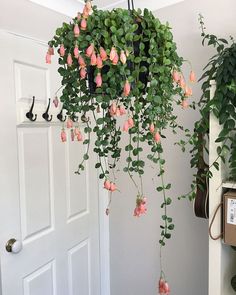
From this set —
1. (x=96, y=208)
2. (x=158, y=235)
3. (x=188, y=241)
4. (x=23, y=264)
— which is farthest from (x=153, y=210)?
(x=23, y=264)

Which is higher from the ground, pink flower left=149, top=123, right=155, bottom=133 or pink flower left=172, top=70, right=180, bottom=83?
pink flower left=172, top=70, right=180, bottom=83

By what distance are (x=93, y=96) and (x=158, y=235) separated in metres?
1.19

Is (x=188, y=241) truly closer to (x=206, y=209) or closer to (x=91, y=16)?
(x=206, y=209)

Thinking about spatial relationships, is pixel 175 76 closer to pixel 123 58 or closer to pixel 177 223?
pixel 123 58

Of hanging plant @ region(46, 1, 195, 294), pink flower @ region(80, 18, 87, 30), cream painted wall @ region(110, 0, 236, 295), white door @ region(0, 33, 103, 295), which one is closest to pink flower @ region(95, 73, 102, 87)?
hanging plant @ region(46, 1, 195, 294)

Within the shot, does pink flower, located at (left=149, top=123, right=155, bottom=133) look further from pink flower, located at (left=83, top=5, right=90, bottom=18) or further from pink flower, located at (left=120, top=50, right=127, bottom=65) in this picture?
pink flower, located at (left=83, top=5, right=90, bottom=18)

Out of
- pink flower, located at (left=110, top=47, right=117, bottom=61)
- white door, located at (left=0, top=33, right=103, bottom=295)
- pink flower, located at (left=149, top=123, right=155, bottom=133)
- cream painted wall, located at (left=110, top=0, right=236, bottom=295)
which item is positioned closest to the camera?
pink flower, located at (left=110, top=47, right=117, bottom=61)

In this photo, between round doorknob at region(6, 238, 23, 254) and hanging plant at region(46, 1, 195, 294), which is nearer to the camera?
hanging plant at region(46, 1, 195, 294)

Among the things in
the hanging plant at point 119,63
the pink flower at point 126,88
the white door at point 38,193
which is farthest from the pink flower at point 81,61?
the white door at point 38,193

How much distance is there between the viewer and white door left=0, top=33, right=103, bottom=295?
124cm

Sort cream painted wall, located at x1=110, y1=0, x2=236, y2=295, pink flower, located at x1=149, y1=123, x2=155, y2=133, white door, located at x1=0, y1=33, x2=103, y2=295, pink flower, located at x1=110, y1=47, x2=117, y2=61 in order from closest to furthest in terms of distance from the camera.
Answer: pink flower, located at x1=110, y1=47, x2=117, y2=61, pink flower, located at x1=149, y1=123, x2=155, y2=133, white door, located at x1=0, y1=33, x2=103, y2=295, cream painted wall, located at x1=110, y1=0, x2=236, y2=295

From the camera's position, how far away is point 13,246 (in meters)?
1.25

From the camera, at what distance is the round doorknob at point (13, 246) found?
4.08ft

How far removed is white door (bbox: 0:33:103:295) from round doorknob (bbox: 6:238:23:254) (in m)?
0.02
